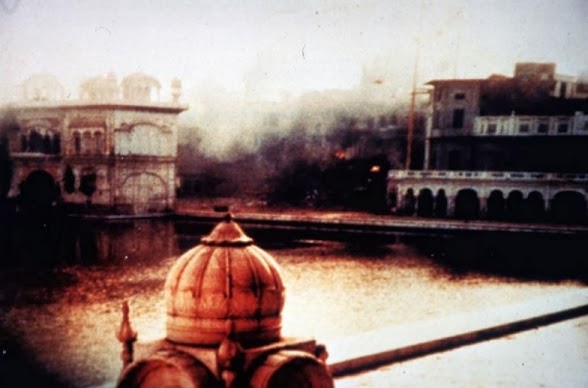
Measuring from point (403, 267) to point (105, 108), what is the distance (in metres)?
25.1

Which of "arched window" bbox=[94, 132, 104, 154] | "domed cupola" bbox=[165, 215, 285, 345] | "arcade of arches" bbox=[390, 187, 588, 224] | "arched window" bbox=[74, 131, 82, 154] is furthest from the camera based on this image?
"arched window" bbox=[74, 131, 82, 154]

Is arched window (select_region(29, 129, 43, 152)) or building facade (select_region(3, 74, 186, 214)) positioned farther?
arched window (select_region(29, 129, 43, 152))

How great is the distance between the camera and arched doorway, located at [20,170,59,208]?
1577 inches

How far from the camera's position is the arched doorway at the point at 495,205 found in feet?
124

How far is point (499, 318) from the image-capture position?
10.8 meters

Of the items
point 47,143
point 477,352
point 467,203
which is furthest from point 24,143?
point 477,352

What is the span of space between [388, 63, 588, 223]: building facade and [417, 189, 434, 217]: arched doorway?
2.3 inches

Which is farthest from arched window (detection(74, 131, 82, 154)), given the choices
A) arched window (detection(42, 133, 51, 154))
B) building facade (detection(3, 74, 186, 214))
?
arched window (detection(42, 133, 51, 154))

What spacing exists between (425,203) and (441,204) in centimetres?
95

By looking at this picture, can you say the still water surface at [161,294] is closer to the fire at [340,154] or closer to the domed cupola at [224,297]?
the domed cupola at [224,297]

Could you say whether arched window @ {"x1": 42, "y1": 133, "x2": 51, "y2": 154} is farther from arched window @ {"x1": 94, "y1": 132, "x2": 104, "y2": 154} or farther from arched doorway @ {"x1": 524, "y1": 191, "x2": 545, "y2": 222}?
arched doorway @ {"x1": 524, "y1": 191, "x2": 545, "y2": 222}

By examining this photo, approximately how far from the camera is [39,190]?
41406 mm

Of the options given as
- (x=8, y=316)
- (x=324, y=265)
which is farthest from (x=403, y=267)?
(x=8, y=316)

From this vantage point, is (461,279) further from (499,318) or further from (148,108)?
(148,108)
